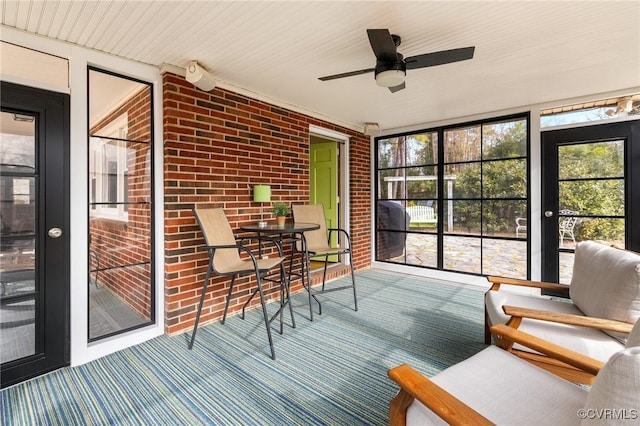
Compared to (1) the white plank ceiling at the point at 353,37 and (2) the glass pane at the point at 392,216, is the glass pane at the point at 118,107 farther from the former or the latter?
(2) the glass pane at the point at 392,216

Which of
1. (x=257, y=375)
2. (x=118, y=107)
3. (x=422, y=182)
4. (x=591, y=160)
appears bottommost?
(x=257, y=375)

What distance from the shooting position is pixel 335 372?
2.02 meters

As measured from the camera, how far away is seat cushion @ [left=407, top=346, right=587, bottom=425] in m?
1.05

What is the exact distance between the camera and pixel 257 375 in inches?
78.6

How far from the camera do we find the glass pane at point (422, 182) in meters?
4.55

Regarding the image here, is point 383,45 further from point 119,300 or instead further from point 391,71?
point 119,300

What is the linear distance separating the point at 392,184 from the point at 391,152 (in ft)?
1.79

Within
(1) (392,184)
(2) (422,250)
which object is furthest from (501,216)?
(1) (392,184)

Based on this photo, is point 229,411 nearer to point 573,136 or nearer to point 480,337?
point 480,337

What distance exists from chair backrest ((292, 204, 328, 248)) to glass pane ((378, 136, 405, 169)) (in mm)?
1971

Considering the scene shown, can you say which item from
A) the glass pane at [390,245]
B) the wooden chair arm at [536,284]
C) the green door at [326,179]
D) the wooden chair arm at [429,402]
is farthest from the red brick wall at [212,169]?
the wooden chair arm at [536,284]

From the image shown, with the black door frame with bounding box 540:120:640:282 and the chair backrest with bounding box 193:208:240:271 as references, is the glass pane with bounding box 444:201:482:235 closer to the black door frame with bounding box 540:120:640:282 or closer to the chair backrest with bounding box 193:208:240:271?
the black door frame with bounding box 540:120:640:282

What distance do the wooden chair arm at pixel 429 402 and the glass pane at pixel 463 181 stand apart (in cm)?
369

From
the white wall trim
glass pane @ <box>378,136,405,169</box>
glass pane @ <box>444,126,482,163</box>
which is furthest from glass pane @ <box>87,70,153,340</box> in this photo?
glass pane @ <box>444,126,482,163</box>
